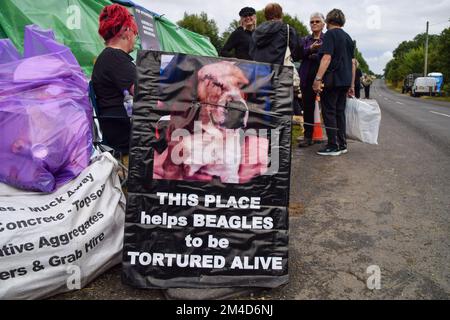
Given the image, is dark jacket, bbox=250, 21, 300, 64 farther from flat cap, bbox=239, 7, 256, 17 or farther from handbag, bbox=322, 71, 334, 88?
flat cap, bbox=239, 7, 256, 17

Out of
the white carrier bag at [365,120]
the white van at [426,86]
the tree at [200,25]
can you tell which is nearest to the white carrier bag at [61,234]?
the white carrier bag at [365,120]

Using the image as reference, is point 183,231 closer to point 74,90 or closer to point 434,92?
point 74,90

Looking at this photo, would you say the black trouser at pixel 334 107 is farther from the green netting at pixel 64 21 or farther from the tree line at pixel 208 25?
the tree line at pixel 208 25

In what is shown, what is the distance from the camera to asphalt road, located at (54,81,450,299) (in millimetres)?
2195

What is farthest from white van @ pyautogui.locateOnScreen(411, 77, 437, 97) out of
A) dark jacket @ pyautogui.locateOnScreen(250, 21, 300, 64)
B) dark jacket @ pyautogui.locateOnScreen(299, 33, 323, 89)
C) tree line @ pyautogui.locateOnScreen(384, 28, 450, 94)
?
dark jacket @ pyautogui.locateOnScreen(250, 21, 300, 64)

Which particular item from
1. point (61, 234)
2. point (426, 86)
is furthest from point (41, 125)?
point (426, 86)

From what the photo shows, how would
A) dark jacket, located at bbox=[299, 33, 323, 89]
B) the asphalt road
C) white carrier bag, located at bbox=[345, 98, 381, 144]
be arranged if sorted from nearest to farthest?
1. the asphalt road
2. white carrier bag, located at bbox=[345, 98, 381, 144]
3. dark jacket, located at bbox=[299, 33, 323, 89]

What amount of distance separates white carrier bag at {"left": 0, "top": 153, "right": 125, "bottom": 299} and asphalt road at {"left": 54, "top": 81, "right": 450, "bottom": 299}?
143mm

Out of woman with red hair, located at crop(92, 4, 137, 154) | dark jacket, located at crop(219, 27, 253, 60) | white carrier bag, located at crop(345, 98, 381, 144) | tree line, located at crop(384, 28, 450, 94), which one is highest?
tree line, located at crop(384, 28, 450, 94)

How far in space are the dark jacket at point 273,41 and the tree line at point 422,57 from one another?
3056 cm

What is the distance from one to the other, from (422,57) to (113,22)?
69.0 m

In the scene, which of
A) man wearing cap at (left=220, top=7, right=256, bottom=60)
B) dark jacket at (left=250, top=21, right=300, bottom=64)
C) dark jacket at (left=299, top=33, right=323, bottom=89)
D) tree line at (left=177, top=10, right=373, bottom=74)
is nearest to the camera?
dark jacket at (left=250, top=21, right=300, bottom=64)

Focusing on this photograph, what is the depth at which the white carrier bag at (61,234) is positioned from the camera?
196 cm

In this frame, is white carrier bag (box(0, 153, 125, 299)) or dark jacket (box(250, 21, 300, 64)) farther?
dark jacket (box(250, 21, 300, 64))
